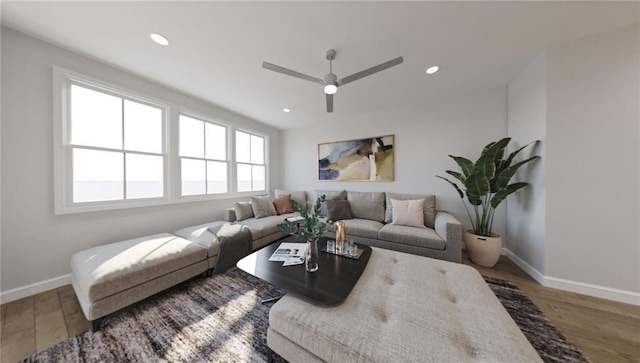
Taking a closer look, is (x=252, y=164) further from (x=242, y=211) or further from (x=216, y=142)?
(x=242, y=211)

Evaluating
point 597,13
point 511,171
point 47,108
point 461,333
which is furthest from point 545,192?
point 47,108

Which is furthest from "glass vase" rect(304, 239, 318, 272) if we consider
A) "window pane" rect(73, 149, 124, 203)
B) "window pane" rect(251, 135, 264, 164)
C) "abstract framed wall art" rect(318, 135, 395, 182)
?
"window pane" rect(251, 135, 264, 164)

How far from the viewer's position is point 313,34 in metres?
1.68

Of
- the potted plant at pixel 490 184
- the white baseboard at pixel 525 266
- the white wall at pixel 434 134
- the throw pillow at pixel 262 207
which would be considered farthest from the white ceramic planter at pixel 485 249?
the throw pillow at pixel 262 207

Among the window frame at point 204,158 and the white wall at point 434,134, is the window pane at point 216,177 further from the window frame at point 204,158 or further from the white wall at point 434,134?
the white wall at point 434,134

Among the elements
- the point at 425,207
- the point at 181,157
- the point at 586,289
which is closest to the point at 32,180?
the point at 181,157

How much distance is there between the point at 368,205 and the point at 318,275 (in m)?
2.08

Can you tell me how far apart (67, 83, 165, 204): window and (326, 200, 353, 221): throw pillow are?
255 centimetres

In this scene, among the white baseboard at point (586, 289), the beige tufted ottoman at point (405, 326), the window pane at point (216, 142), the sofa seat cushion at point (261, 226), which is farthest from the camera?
the window pane at point (216, 142)

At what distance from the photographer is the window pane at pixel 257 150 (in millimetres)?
4094

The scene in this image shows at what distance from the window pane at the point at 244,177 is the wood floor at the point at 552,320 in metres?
2.37

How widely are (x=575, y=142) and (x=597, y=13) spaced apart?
1.09m

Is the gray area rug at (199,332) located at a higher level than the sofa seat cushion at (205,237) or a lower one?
lower

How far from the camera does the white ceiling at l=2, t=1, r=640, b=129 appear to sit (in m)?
1.45
